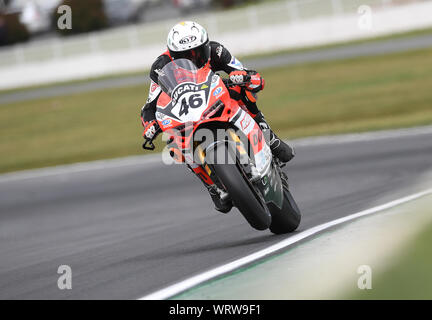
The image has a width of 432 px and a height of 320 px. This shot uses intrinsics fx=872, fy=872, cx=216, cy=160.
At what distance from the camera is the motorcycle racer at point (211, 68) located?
23.7ft

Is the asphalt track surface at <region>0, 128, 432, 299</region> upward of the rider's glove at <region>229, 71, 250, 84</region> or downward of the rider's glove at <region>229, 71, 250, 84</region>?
downward

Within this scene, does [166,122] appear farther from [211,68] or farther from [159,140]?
[159,140]

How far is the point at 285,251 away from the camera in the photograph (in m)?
6.59

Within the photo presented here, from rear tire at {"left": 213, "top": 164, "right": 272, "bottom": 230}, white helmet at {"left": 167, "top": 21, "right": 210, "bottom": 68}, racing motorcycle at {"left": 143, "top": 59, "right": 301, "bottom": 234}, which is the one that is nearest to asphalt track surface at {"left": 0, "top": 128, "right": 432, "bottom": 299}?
rear tire at {"left": 213, "top": 164, "right": 272, "bottom": 230}

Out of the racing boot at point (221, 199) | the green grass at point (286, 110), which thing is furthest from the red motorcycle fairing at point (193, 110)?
the green grass at point (286, 110)

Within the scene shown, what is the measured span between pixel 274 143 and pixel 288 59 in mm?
21477

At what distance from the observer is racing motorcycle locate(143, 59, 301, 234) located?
674 cm

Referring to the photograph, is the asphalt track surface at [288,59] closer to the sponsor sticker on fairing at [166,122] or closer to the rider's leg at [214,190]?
the rider's leg at [214,190]

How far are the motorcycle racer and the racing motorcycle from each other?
0.12 metres

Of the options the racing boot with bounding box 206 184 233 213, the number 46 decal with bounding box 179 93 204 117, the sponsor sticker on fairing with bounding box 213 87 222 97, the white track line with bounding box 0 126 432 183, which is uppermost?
the sponsor sticker on fairing with bounding box 213 87 222 97

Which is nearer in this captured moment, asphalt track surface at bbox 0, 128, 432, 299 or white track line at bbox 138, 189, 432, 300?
white track line at bbox 138, 189, 432, 300

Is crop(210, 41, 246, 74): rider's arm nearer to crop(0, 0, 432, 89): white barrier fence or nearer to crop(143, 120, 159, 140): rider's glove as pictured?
crop(143, 120, 159, 140): rider's glove
